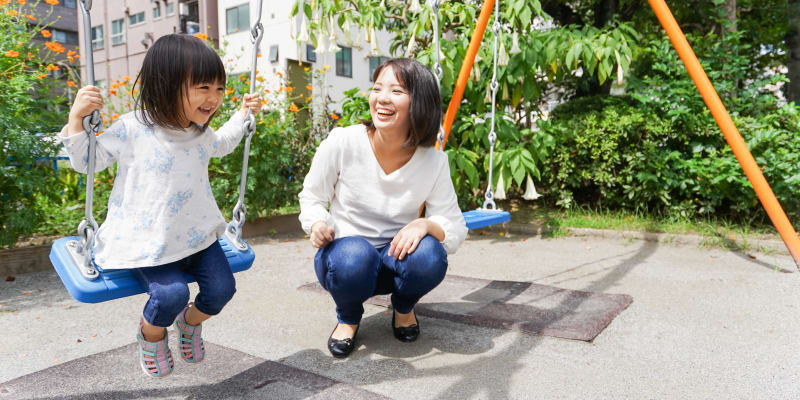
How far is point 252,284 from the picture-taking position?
3.37 m

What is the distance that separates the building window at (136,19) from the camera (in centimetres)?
1958

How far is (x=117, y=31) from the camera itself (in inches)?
812

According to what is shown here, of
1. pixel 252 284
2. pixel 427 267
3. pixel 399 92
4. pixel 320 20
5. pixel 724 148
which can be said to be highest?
pixel 320 20

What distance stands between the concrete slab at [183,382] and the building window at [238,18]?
48.6 ft

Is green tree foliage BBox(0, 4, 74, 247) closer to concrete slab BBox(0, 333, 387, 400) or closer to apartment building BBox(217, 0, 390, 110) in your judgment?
concrete slab BBox(0, 333, 387, 400)

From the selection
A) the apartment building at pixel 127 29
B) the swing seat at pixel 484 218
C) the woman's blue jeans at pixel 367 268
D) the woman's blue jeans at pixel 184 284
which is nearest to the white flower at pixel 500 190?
the swing seat at pixel 484 218

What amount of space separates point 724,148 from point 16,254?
5.51m

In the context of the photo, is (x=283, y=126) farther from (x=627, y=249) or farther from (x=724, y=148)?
(x=724, y=148)

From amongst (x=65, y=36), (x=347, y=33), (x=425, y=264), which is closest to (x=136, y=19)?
(x=65, y=36)

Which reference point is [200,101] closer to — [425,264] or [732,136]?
[425,264]

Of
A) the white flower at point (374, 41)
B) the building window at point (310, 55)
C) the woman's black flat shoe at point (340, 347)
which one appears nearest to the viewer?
the woman's black flat shoe at point (340, 347)

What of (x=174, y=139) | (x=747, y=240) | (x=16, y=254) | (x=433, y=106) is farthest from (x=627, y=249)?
(x=16, y=254)

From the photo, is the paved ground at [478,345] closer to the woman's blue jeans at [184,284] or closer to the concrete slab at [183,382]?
the concrete slab at [183,382]

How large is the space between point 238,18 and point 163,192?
15557mm
